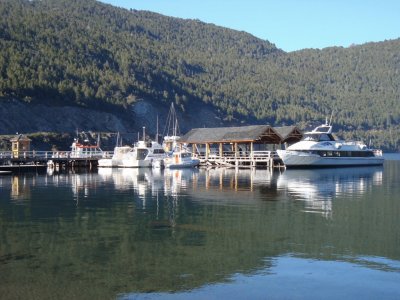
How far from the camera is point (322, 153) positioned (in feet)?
247

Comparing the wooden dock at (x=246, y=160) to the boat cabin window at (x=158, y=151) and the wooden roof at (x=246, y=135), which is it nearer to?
the wooden roof at (x=246, y=135)

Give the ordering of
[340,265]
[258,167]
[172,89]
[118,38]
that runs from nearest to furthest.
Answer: [340,265], [258,167], [172,89], [118,38]

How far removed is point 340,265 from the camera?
617 inches

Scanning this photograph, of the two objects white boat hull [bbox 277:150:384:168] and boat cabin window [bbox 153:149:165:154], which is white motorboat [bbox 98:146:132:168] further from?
white boat hull [bbox 277:150:384:168]

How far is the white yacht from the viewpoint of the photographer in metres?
72.0

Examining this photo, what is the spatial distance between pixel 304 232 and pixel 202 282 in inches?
288

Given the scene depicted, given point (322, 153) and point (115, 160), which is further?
point (322, 153)

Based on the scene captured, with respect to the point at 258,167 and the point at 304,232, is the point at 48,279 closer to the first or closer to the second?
the point at 304,232

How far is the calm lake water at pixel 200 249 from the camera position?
532 inches

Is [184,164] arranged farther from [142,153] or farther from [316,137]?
[316,137]

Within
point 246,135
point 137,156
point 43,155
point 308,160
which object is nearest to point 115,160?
point 137,156

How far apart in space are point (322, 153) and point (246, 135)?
10.2 meters

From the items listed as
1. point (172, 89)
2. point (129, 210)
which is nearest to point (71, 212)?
point (129, 210)

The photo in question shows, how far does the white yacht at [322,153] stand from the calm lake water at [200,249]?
42.1m
